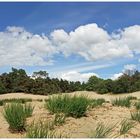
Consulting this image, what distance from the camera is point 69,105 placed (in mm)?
9469

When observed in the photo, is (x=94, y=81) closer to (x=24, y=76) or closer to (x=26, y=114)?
(x=24, y=76)

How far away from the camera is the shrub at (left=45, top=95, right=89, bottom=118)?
9.47m

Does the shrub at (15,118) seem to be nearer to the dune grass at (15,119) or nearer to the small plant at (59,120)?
the dune grass at (15,119)

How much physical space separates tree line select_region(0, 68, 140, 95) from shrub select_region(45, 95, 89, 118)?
23.2 meters

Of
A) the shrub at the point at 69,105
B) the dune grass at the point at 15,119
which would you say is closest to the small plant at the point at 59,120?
the shrub at the point at 69,105

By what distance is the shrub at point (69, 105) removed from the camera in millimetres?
9469

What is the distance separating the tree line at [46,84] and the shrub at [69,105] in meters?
23.2

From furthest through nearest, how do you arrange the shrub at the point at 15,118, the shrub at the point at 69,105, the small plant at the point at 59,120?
the shrub at the point at 69,105, the small plant at the point at 59,120, the shrub at the point at 15,118

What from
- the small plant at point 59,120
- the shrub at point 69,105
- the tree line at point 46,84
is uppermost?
the tree line at point 46,84

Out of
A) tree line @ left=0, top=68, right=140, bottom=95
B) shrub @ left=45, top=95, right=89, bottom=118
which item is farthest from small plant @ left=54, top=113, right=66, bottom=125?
tree line @ left=0, top=68, right=140, bottom=95

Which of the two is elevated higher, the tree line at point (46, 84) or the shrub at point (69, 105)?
the tree line at point (46, 84)

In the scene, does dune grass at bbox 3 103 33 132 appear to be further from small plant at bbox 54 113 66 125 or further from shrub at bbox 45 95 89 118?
shrub at bbox 45 95 89 118

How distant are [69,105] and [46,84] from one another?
86.6 ft

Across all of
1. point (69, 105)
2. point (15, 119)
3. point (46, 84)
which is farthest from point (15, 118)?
point (46, 84)
